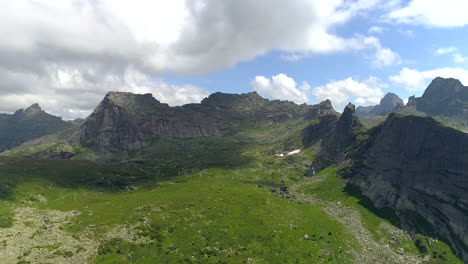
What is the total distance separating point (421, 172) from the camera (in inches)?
4756

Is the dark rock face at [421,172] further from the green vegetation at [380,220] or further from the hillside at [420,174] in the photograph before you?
the green vegetation at [380,220]

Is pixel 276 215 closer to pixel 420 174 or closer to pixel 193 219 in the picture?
pixel 193 219

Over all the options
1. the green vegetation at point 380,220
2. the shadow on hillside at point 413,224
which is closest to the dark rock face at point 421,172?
the shadow on hillside at point 413,224

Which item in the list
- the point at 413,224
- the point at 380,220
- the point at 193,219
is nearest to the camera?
the point at 193,219

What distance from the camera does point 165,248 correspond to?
262 ft

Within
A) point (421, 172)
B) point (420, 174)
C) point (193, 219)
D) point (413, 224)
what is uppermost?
point (421, 172)

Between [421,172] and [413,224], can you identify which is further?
[421,172]

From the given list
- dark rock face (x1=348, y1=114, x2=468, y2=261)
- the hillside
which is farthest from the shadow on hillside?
dark rock face (x1=348, y1=114, x2=468, y2=261)

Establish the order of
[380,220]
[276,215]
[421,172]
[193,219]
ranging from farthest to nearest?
[421,172] < [380,220] < [276,215] < [193,219]

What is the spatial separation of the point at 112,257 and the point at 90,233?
19691 mm

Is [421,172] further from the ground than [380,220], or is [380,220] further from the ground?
[421,172]

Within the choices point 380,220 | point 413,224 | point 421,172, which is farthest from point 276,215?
point 421,172

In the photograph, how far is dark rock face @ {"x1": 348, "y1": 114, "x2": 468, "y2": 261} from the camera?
10069cm

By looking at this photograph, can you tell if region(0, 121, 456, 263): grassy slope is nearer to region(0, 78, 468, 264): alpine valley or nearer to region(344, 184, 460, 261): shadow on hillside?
region(0, 78, 468, 264): alpine valley
